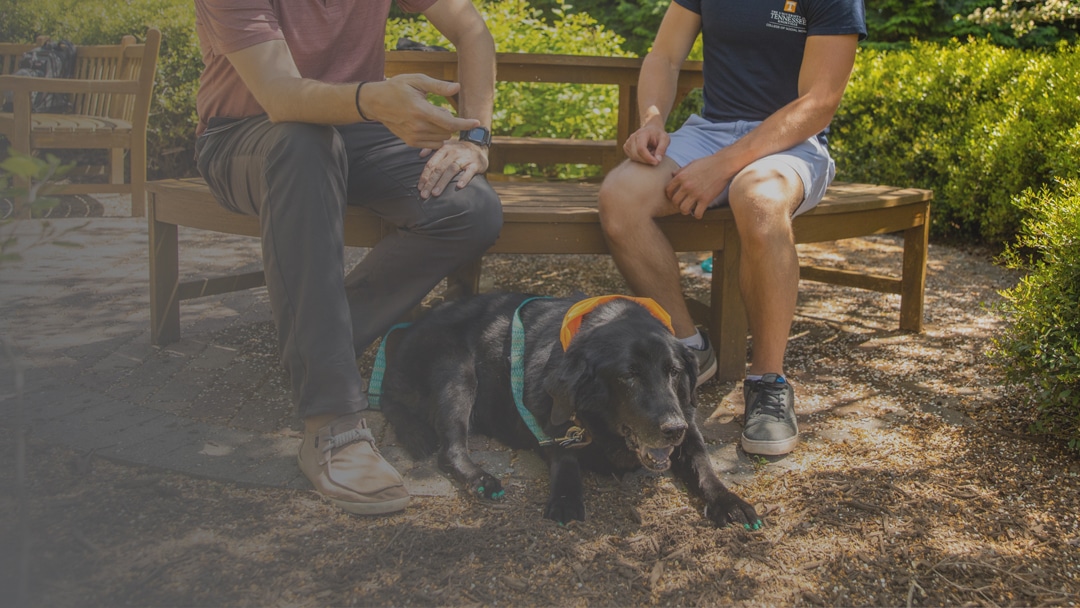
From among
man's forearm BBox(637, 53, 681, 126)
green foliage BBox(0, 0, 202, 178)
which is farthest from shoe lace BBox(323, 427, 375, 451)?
green foliage BBox(0, 0, 202, 178)

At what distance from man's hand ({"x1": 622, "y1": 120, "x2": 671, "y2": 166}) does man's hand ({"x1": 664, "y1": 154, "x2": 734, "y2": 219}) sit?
125 mm

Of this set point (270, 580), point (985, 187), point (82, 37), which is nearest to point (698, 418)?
point (270, 580)

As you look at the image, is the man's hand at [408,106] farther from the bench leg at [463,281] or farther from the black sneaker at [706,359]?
the black sneaker at [706,359]

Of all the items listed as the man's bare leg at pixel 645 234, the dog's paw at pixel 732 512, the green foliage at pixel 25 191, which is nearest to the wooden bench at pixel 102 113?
the man's bare leg at pixel 645 234

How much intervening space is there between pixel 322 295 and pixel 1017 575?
181cm

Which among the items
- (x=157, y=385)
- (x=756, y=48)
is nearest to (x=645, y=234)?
(x=756, y=48)

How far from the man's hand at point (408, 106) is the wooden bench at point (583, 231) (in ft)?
2.09

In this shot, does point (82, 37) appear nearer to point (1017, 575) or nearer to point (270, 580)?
point (270, 580)

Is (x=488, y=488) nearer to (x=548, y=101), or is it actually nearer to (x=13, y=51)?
(x=548, y=101)

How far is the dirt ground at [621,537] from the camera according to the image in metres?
1.96

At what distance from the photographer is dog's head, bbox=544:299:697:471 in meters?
2.29

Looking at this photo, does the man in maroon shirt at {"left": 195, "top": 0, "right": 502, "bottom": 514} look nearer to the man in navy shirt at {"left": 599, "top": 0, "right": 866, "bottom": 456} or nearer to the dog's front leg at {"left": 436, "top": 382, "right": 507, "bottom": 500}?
the dog's front leg at {"left": 436, "top": 382, "right": 507, "bottom": 500}

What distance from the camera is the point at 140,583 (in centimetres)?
192

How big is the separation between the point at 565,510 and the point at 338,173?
112 centimetres
